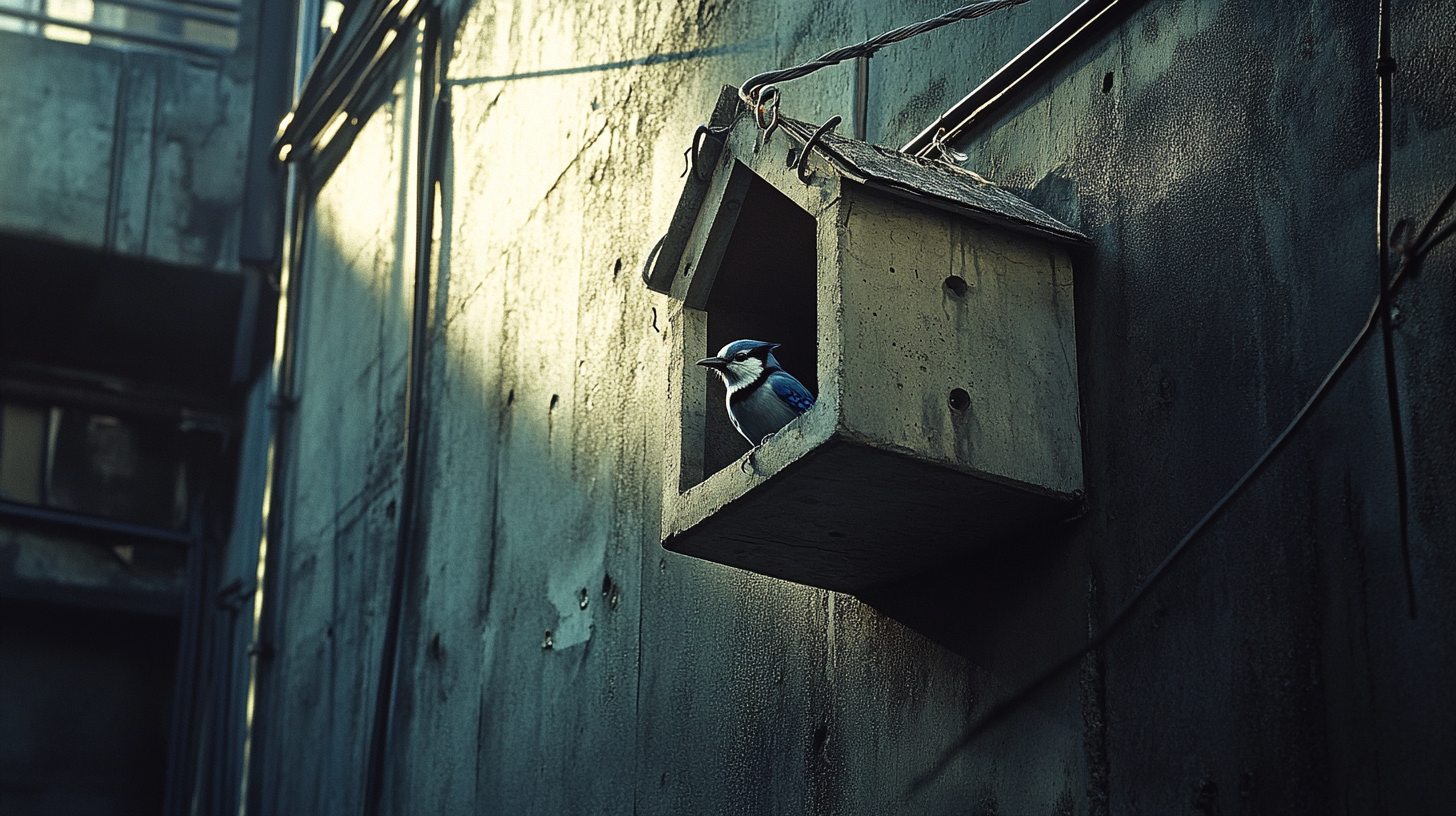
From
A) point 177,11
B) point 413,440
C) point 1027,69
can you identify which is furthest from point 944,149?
point 177,11

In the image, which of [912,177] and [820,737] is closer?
[912,177]

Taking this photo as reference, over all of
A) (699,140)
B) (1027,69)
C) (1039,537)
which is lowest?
(1039,537)

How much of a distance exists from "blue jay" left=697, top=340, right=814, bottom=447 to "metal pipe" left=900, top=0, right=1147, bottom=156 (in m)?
0.55

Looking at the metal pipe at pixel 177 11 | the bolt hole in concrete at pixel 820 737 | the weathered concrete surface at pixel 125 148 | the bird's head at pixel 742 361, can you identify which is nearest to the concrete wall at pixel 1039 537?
the bolt hole in concrete at pixel 820 737

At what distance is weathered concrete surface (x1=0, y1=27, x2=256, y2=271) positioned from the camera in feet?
29.6

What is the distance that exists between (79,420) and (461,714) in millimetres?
6188

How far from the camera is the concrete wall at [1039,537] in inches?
77.6

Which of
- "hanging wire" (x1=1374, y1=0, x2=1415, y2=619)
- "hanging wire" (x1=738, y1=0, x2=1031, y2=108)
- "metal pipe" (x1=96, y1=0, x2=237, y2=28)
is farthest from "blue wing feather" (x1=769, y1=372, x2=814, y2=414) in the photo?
"metal pipe" (x1=96, y1=0, x2=237, y2=28)

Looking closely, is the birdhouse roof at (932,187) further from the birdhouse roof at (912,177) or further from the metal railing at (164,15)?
the metal railing at (164,15)

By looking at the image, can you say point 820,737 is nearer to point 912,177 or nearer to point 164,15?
point 912,177

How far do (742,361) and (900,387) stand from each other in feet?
1.63

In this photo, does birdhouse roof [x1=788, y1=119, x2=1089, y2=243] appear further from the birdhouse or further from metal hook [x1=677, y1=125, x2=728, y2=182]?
metal hook [x1=677, y1=125, x2=728, y2=182]

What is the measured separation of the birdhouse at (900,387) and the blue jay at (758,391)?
16cm

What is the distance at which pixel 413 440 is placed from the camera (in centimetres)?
551
